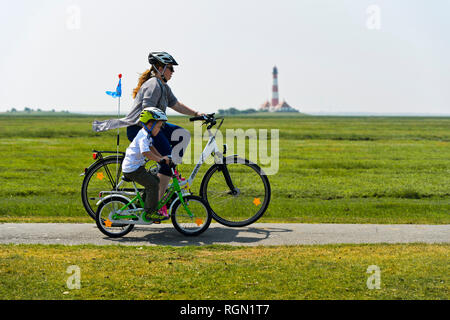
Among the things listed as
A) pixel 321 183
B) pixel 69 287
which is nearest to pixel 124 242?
pixel 69 287

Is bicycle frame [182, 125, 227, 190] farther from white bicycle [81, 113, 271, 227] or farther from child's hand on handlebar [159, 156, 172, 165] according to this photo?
child's hand on handlebar [159, 156, 172, 165]

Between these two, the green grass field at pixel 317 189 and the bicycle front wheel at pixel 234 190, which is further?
the green grass field at pixel 317 189

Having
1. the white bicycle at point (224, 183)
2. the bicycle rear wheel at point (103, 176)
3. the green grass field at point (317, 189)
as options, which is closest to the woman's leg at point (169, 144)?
the white bicycle at point (224, 183)

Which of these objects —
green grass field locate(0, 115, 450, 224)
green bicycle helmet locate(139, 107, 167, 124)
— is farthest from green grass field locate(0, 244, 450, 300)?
green grass field locate(0, 115, 450, 224)

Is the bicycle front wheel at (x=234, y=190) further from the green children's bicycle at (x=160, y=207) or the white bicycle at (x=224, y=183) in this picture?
the green children's bicycle at (x=160, y=207)

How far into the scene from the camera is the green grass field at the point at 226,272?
5.46 metres

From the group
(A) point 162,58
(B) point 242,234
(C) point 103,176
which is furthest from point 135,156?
(B) point 242,234

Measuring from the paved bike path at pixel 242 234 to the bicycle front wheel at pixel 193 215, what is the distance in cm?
11

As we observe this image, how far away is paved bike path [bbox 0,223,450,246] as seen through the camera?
773 cm

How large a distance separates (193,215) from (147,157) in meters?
0.97

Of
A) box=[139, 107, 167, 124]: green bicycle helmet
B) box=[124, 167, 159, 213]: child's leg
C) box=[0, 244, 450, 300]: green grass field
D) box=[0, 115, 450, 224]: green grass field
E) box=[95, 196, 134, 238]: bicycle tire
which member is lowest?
box=[0, 115, 450, 224]: green grass field

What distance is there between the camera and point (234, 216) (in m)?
8.86

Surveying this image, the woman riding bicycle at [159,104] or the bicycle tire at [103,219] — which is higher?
the woman riding bicycle at [159,104]

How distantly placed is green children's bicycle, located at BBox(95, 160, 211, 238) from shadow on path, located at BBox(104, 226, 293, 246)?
0.14 metres
